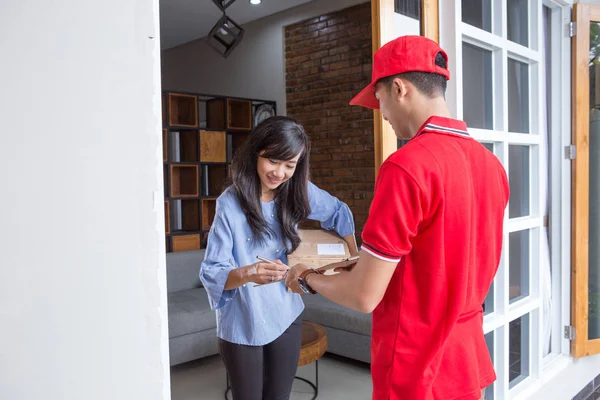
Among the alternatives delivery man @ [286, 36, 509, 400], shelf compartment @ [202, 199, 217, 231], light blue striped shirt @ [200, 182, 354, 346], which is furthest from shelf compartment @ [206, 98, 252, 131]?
delivery man @ [286, 36, 509, 400]

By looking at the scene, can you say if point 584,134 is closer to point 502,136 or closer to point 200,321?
point 502,136

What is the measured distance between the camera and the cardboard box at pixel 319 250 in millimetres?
1650

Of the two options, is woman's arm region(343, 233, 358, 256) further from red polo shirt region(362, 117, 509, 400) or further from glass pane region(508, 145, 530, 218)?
glass pane region(508, 145, 530, 218)

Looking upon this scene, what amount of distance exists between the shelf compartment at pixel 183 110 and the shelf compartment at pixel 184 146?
125 mm

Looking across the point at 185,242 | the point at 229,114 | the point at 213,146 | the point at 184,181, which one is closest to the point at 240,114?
the point at 229,114

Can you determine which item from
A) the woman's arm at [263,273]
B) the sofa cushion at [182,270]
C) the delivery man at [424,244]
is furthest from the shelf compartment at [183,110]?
the delivery man at [424,244]

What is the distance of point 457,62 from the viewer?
2023mm

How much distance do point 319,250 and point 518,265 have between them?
1340 mm

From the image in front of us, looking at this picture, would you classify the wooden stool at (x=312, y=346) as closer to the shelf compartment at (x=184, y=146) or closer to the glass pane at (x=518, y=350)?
the glass pane at (x=518, y=350)

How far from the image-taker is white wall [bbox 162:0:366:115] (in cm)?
654

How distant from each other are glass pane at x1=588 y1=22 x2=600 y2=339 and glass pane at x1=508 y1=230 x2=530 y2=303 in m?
0.92

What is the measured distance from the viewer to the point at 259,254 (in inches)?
73.3

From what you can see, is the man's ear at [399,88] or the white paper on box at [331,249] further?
the white paper on box at [331,249]

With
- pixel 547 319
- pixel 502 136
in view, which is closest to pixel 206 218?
pixel 547 319
